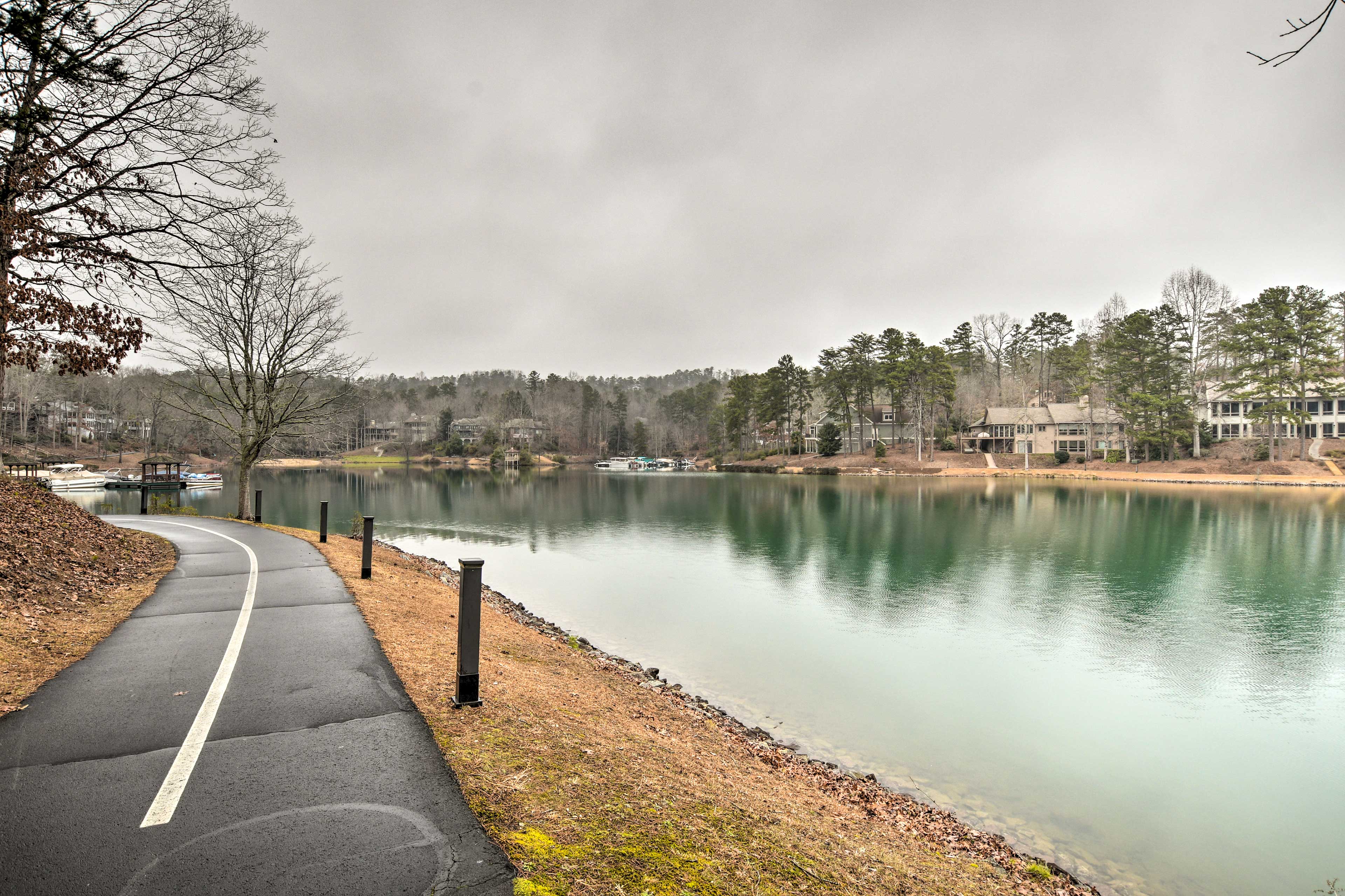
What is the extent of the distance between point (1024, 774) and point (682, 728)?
4461 millimetres

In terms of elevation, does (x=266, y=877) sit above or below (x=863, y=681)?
above

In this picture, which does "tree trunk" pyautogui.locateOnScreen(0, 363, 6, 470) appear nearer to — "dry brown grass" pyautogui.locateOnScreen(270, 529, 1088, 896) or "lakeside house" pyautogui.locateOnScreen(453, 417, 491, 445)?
"dry brown grass" pyautogui.locateOnScreen(270, 529, 1088, 896)

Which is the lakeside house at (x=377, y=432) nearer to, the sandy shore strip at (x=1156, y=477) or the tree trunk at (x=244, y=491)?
the sandy shore strip at (x=1156, y=477)

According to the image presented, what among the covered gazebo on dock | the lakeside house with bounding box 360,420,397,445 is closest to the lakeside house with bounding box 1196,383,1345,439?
the covered gazebo on dock

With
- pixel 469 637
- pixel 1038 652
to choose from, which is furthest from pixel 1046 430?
pixel 469 637

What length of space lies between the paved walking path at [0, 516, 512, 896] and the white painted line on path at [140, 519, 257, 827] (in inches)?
0.6

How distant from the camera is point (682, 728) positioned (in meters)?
8.06

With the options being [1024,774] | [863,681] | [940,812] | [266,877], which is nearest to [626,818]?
[266,877]

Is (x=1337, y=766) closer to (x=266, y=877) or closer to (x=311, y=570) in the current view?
(x=266, y=877)

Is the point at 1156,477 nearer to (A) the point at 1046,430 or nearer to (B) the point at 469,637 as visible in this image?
(A) the point at 1046,430

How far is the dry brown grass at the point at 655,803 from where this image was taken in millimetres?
3660

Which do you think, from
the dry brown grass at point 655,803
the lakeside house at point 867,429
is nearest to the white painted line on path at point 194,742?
the dry brown grass at point 655,803

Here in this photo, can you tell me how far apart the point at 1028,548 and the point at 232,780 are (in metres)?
27.3

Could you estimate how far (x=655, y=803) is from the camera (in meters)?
4.60
